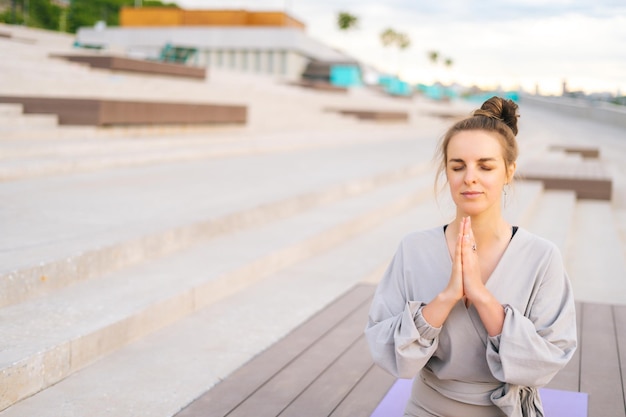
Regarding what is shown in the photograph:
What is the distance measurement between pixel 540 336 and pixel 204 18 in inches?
1831

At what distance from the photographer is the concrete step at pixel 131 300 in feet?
10.4

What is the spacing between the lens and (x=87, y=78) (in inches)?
483

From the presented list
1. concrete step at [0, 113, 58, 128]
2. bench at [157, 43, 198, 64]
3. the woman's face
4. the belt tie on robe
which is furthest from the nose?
bench at [157, 43, 198, 64]

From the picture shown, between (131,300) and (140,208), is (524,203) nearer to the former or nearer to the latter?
(140,208)

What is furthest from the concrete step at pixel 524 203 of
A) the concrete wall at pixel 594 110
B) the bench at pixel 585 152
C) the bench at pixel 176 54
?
the concrete wall at pixel 594 110

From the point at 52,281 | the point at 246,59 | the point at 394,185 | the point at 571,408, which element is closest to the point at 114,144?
the point at 394,185

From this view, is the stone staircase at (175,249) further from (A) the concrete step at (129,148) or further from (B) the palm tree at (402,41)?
(B) the palm tree at (402,41)

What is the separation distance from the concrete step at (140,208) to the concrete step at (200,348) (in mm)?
635

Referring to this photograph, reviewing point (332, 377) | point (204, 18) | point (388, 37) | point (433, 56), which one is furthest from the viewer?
point (433, 56)

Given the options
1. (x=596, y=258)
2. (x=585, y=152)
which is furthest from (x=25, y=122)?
(x=585, y=152)

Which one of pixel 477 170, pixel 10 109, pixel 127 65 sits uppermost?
pixel 127 65

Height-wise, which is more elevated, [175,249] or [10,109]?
[10,109]

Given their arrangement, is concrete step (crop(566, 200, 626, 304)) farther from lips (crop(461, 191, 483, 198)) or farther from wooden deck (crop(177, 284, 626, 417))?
lips (crop(461, 191, 483, 198))

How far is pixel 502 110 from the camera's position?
234 cm
